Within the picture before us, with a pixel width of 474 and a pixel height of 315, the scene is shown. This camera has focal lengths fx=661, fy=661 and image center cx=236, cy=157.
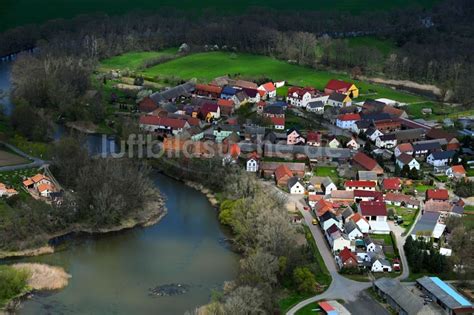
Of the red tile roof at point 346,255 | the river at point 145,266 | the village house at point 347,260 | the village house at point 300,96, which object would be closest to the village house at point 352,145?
the village house at point 300,96

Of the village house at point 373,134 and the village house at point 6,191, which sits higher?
the village house at point 373,134

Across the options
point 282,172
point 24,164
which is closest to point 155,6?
point 24,164

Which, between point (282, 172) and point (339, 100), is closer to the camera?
point (282, 172)

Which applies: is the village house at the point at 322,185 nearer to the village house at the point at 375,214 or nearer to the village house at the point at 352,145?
the village house at the point at 375,214

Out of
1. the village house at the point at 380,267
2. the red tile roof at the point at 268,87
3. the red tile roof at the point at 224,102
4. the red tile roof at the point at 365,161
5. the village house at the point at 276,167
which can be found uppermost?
the red tile roof at the point at 268,87

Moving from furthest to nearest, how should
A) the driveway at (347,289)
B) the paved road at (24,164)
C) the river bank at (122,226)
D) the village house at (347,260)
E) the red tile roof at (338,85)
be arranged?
the red tile roof at (338,85)
the paved road at (24,164)
the river bank at (122,226)
the village house at (347,260)
the driveway at (347,289)

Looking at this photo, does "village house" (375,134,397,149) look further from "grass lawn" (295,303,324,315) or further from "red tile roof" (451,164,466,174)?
"grass lawn" (295,303,324,315)

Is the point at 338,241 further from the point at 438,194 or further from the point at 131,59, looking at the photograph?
the point at 131,59
